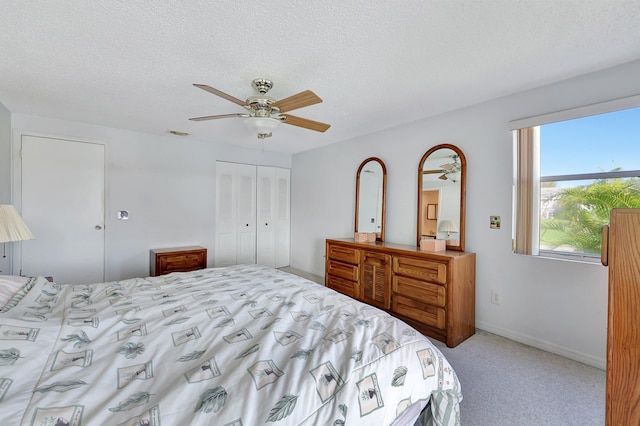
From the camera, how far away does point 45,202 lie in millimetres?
→ 3254

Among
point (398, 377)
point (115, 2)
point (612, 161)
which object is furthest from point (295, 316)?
point (612, 161)

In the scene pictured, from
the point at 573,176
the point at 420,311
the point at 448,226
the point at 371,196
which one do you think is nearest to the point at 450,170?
the point at 448,226

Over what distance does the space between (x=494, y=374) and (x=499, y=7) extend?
8.06ft

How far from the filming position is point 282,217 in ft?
17.5

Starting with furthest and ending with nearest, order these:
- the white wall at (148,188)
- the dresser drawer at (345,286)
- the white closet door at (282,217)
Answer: the white closet door at (282,217)
the white wall at (148,188)
the dresser drawer at (345,286)

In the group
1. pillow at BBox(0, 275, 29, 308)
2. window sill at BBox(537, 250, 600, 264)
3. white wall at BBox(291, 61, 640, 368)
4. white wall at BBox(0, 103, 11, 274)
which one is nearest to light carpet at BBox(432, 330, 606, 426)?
white wall at BBox(291, 61, 640, 368)

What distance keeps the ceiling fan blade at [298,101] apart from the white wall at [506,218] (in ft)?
6.18

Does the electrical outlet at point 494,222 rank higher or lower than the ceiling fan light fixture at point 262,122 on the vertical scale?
lower

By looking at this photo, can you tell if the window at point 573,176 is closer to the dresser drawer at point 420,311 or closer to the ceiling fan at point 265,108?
the dresser drawer at point 420,311

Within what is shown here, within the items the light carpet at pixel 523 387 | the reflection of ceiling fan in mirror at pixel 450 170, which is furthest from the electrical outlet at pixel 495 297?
the reflection of ceiling fan in mirror at pixel 450 170

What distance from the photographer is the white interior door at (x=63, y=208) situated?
10.5 ft

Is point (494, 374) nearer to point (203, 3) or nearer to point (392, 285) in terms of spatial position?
point (392, 285)

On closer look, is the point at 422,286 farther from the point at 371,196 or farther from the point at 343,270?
the point at 371,196

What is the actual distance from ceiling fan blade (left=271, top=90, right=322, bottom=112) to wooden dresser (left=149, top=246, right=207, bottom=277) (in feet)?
8.74
